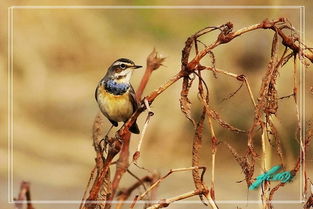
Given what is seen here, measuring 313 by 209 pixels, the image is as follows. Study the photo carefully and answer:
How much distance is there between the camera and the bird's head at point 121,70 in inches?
51.7

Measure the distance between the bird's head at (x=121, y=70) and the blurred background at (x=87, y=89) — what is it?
7cm

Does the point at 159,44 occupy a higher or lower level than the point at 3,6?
lower

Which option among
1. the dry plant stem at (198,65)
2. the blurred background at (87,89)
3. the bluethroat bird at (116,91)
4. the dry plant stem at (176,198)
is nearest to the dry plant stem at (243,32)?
the dry plant stem at (198,65)

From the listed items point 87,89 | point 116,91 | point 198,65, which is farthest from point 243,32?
point 87,89

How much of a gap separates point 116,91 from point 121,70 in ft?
0.16

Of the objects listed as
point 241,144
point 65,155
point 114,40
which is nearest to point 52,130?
point 65,155

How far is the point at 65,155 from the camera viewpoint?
1461 mm

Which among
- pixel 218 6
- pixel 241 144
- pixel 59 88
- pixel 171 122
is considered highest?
pixel 218 6

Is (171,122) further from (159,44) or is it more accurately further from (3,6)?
(3,6)

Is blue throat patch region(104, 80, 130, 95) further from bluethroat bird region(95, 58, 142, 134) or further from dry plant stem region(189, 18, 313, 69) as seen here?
dry plant stem region(189, 18, 313, 69)

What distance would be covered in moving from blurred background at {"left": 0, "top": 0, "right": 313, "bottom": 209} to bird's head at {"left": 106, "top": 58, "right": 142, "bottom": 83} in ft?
0.21

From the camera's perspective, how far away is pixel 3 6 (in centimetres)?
145

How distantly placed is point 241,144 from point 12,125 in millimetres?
527

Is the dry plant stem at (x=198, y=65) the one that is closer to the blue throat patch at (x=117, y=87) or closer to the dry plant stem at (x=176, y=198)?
the dry plant stem at (x=176, y=198)
